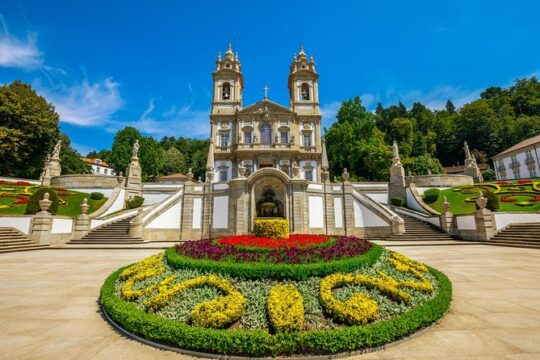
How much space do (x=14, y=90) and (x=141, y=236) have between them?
36.8 m

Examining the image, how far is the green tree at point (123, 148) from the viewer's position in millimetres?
51438

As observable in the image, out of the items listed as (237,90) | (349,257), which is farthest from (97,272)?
(237,90)

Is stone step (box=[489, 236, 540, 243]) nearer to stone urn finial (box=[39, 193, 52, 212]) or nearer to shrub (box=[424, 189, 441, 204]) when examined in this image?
→ shrub (box=[424, 189, 441, 204])

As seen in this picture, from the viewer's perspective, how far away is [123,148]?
5250 cm

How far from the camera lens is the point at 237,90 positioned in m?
42.2

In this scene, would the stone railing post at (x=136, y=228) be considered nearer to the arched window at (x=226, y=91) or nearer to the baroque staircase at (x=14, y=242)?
the baroque staircase at (x=14, y=242)

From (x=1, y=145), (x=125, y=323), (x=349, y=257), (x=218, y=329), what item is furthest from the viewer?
(x=1, y=145)

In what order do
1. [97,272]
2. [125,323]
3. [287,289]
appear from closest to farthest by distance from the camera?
[125,323] → [287,289] → [97,272]

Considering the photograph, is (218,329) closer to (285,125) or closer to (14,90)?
(285,125)

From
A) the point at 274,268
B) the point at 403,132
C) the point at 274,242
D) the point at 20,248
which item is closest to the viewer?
the point at 274,268

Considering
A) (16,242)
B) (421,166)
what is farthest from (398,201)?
(16,242)

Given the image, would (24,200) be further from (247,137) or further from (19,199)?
(247,137)

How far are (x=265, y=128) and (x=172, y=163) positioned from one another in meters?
39.1

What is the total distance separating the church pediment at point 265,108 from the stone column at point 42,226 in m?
27.5
